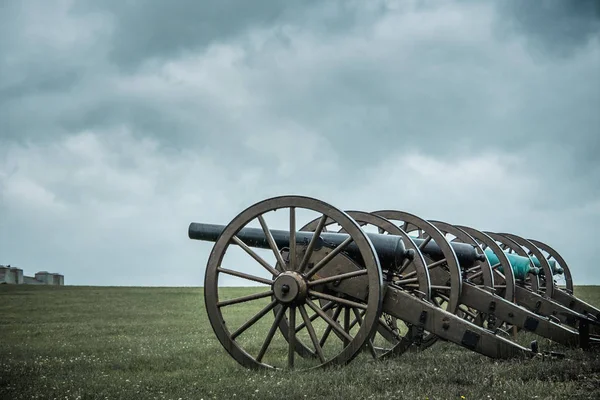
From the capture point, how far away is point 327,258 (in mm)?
7297

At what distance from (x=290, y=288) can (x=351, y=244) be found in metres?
1.03

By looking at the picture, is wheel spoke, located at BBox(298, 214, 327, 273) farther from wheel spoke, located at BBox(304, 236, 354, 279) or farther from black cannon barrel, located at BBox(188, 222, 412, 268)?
black cannon barrel, located at BBox(188, 222, 412, 268)

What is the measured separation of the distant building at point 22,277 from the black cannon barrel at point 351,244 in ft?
116

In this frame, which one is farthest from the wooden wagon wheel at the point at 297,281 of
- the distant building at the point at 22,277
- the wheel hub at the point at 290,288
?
the distant building at the point at 22,277

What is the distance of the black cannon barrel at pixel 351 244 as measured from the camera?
7.93m

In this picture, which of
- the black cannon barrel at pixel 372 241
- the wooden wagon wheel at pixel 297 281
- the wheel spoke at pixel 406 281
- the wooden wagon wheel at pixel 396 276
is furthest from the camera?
the wheel spoke at pixel 406 281

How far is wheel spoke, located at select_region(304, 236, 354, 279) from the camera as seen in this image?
23.4 feet

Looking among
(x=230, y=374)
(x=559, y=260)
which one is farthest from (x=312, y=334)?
(x=559, y=260)

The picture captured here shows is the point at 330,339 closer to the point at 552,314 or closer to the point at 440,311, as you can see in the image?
the point at 552,314

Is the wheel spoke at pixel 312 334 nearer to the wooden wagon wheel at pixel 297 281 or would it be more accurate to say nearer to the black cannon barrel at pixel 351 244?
the wooden wagon wheel at pixel 297 281

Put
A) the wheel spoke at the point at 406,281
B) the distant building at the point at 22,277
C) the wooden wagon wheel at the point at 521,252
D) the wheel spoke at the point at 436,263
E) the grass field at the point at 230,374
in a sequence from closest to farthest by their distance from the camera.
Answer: the grass field at the point at 230,374, the wheel spoke at the point at 406,281, the wheel spoke at the point at 436,263, the wooden wagon wheel at the point at 521,252, the distant building at the point at 22,277

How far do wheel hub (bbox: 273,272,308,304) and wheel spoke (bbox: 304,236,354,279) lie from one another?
0.46 ft

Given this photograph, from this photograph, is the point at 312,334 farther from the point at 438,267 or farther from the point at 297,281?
the point at 438,267

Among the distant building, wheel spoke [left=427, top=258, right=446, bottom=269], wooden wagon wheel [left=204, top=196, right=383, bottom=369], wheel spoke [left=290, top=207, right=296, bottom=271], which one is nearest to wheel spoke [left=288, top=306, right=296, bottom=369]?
wooden wagon wheel [left=204, top=196, right=383, bottom=369]
